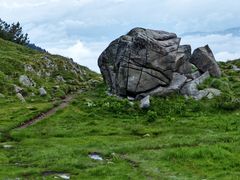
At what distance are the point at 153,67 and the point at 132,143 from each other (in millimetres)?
30273

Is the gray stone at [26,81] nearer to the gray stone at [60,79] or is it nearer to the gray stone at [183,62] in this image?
the gray stone at [60,79]

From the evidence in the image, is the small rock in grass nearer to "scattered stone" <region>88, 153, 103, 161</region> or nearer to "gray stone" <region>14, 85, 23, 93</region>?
"scattered stone" <region>88, 153, 103, 161</region>

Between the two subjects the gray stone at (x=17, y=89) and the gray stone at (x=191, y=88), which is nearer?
the gray stone at (x=191, y=88)

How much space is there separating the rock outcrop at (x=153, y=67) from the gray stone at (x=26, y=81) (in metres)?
36.7

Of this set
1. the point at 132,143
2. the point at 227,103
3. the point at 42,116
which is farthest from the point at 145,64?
the point at 132,143

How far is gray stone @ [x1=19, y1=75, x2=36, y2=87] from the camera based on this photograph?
380 ft

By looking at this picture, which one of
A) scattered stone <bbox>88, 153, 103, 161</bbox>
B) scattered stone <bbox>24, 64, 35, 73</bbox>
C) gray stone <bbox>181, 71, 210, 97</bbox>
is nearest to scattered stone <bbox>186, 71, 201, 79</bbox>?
gray stone <bbox>181, 71, 210, 97</bbox>

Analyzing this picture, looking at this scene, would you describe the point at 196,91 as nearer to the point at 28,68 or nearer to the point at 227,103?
the point at 227,103

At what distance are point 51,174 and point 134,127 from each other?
22838 millimetres

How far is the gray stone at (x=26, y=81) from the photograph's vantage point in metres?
116

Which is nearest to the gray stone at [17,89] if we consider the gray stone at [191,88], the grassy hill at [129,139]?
the grassy hill at [129,139]

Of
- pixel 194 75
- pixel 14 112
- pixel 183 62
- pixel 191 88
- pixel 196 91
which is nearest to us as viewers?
pixel 196 91

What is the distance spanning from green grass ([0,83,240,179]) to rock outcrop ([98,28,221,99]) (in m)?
4.51

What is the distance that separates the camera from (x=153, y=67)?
3147 inches
